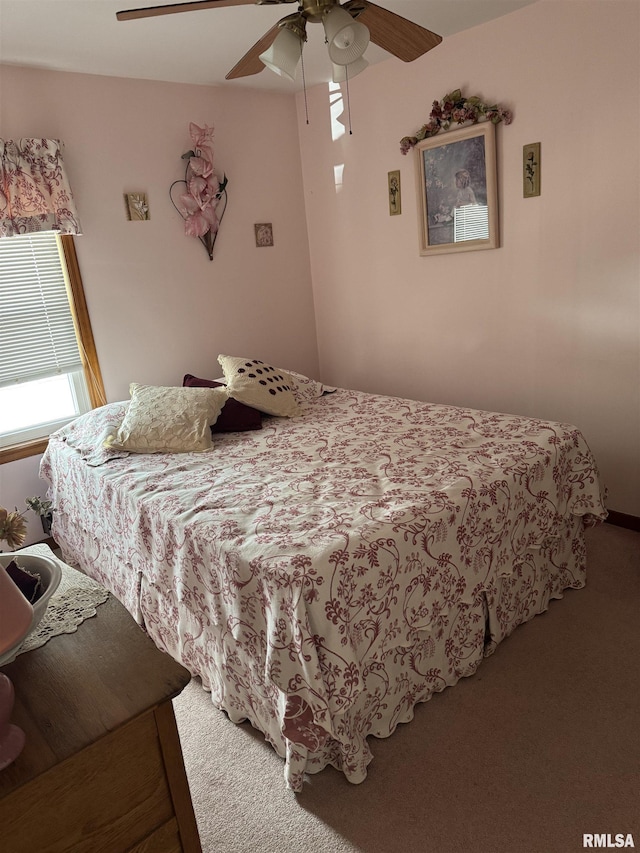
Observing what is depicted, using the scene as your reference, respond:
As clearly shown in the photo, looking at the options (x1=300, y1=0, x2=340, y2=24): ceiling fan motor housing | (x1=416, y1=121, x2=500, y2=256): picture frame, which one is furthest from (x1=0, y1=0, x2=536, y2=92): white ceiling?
(x1=300, y1=0, x2=340, y2=24): ceiling fan motor housing

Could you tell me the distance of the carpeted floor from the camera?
1.62m

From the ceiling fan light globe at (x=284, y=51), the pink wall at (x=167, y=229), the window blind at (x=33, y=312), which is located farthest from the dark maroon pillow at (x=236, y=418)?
the ceiling fan light globe at (x=284, y=51)

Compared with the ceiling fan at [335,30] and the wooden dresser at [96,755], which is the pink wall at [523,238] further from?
the wooden dresser at [96,755]

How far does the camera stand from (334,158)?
3900mm

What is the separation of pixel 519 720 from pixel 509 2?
2.98 m

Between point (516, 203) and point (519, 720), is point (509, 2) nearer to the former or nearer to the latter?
point (516, 203)

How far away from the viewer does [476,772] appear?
5.86 feet

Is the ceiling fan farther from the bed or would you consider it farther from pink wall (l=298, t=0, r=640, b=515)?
the bed

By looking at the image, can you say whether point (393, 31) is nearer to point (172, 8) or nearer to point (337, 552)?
point (172, 8)

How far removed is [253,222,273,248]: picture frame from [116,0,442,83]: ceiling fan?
2034 millimetres

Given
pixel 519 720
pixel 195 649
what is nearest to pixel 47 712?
pixel 195 649

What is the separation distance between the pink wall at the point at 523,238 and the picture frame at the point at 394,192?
0.04 m

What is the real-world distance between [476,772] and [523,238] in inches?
95.8

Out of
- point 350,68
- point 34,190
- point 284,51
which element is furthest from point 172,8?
point 34,190
